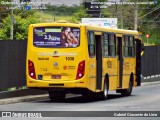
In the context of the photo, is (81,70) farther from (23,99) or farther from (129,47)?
(129,47)

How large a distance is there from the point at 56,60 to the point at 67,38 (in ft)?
2.97

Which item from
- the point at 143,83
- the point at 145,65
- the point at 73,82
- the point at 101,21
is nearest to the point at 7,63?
the point at 73,82

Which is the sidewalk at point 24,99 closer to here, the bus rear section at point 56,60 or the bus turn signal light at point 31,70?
the bus rear section at point 56,60

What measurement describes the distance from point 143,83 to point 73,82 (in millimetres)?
19001

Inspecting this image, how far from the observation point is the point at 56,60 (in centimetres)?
2694

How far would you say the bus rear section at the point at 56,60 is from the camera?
26766 millimetres

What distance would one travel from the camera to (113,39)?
30328 mm

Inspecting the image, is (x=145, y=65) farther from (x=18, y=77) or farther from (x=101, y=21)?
(x=101, y=21)

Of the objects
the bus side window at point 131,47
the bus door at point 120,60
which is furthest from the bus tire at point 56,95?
the bus side window at point 131,47

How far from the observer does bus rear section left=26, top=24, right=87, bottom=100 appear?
26.8m

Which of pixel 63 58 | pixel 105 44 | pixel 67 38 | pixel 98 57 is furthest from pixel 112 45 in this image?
pixel 63 58

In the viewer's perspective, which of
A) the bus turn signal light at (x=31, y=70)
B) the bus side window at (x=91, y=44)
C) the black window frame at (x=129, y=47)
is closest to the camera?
the bus turn signal light at (x=31, y=70)

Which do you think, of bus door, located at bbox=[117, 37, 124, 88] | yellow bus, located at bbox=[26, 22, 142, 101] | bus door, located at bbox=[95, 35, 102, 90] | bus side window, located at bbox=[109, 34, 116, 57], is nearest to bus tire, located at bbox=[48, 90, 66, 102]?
yellow bus, located at bbox=[26, 22, 142, 101]

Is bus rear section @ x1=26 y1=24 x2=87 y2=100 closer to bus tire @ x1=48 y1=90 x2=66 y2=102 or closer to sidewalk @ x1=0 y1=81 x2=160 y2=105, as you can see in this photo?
sidewalk @ x1=0 y1=81 x2=160 y2=105
